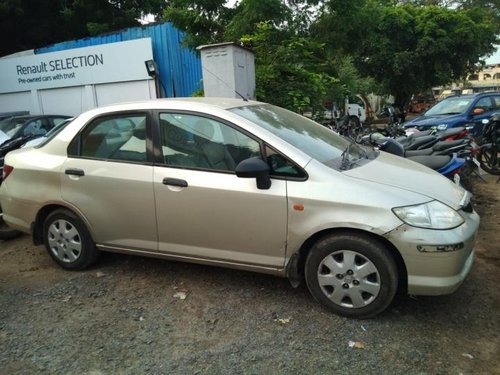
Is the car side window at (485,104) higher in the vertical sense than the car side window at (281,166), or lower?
lower

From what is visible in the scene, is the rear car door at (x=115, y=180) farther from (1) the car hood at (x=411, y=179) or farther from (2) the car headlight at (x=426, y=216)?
(2) the car headlight at (x=426, y=216)

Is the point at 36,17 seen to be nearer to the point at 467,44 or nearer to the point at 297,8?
the point at 297,8

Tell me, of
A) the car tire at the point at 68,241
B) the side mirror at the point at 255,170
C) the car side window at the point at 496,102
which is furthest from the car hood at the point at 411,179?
the car side window at the point at 496,102

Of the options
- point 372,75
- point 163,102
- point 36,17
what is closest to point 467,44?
point 372,75

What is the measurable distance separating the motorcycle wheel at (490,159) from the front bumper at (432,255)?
5.60 m

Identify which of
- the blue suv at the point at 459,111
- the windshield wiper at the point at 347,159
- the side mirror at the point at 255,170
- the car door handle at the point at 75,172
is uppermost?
the side mirror at the point at 255,170

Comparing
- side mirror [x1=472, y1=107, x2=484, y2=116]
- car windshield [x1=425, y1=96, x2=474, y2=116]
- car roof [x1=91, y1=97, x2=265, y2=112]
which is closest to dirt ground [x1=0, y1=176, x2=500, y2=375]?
car roof [x1=91, y1=97, x2=265, y2=112]

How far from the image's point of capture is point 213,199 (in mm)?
3480

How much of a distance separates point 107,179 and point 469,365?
9.87ft

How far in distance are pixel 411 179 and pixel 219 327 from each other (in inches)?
70.6

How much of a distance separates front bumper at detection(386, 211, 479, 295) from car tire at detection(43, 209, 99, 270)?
105 inches

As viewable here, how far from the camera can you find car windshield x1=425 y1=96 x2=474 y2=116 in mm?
10547

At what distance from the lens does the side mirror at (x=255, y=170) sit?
3.20m

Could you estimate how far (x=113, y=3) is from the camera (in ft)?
59.2
